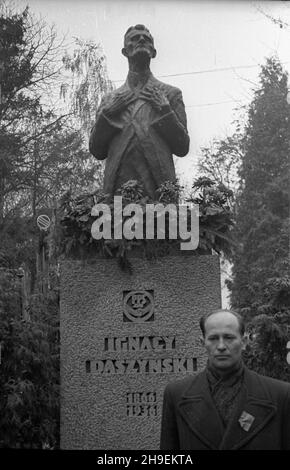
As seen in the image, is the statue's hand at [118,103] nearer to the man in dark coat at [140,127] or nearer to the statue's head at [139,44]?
the man in dark coat at [140,127]

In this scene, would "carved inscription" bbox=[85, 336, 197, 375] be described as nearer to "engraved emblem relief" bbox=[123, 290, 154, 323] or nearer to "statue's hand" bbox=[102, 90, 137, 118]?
"engraved emblem relief" bbox=[123, 290, 154, 323]

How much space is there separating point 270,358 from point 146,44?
3605 millimetres

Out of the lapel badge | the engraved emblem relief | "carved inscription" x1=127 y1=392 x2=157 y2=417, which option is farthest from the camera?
the engraved emblem relief

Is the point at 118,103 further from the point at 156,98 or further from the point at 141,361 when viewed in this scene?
the point at 141,361

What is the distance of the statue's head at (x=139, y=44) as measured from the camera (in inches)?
247

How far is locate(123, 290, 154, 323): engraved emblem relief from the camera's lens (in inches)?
226

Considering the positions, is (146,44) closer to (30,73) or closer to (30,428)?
(30,428)

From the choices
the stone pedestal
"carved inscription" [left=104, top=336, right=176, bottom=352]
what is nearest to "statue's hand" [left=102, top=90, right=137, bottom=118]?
the stone pedestal

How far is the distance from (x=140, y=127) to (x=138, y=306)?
158 cm

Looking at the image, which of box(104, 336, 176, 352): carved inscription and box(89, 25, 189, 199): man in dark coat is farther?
box(89, 25, 189, 199): man in dark coat

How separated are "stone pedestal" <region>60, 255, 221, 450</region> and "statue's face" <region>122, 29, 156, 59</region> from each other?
180 cm

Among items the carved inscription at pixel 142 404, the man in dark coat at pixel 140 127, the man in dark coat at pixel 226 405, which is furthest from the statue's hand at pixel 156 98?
the man in dark coat at pixel 226 405

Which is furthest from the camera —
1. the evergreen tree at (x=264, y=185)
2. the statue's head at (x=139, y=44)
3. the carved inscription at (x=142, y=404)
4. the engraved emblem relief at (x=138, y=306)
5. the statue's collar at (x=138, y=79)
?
the evergreen tree at (x=264, y=185)

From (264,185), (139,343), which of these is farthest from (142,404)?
(264,185)
